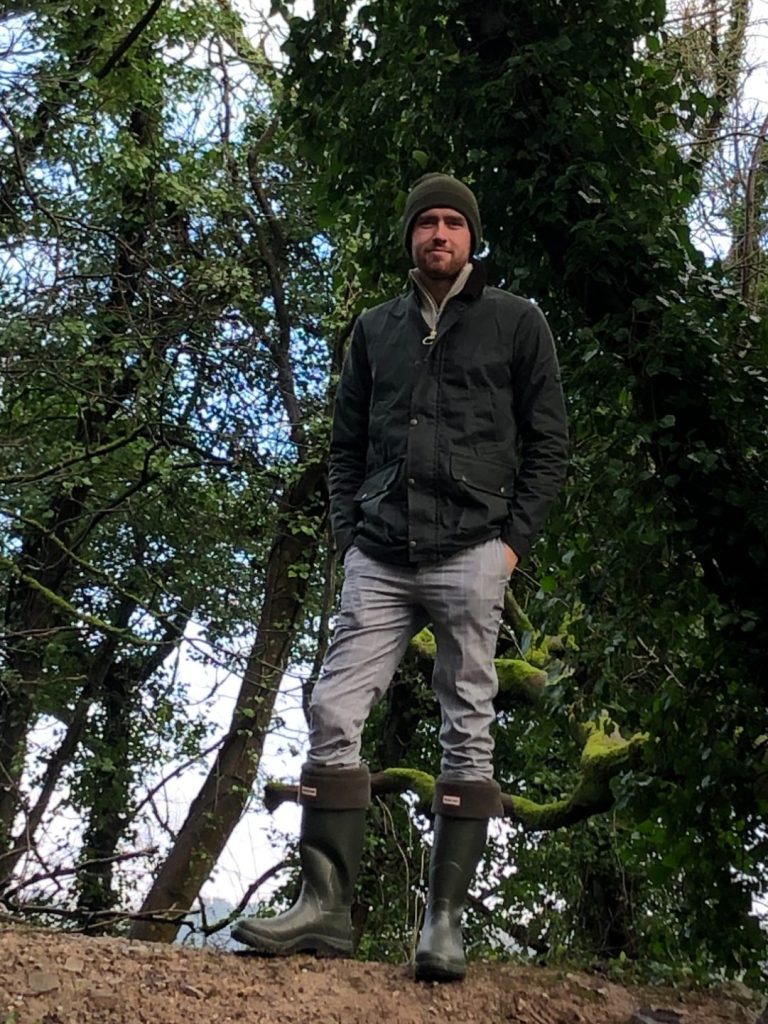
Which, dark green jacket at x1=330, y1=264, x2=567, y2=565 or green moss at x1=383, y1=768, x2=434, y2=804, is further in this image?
green moss at x1=383, y1=768, x2=434, y2=804

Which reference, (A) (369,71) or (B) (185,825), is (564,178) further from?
(B) (185,825)

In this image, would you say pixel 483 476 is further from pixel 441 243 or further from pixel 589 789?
pixel 589 789

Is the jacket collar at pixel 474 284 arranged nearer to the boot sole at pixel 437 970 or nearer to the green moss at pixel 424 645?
the boot sole at pixel 437 970

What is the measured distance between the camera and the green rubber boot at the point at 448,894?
270 centimetres

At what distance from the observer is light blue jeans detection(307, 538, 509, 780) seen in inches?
109

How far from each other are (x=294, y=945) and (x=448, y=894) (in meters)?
0.43

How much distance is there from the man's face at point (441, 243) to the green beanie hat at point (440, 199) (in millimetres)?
17

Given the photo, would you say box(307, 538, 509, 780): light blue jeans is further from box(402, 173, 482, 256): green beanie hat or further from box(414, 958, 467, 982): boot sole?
box(402, 173, 482, 256): green beanie hat

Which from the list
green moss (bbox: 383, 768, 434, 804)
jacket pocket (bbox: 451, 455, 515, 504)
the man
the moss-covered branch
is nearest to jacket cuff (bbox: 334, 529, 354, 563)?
the man

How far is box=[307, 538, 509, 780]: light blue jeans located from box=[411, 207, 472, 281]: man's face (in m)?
0.81

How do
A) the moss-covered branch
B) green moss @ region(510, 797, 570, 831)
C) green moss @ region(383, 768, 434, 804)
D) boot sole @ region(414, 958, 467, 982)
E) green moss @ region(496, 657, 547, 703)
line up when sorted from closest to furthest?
boot sole @ region(414, 958, 467, 982)
the moss-covered branch
green moss @ region(510, 797, 570, 831)
green moss @ region(496, 657, 547, 703)
green moss @ region(383, 768, 434, 804)

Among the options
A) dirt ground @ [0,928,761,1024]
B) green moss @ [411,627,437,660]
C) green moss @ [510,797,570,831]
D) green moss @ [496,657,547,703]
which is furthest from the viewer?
green moss @ [411,627,437,660]

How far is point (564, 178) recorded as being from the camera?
142 inches

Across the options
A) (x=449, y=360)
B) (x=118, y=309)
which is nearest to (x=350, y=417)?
(x=449, y=360)
